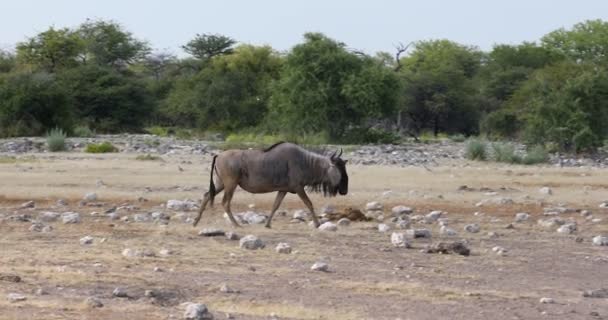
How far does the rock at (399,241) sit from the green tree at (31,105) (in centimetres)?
3636

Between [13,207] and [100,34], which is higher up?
[100,34]

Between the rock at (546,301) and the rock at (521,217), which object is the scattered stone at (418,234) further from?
the rock at (546,301)

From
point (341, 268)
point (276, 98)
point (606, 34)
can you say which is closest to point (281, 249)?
point (341, 268)

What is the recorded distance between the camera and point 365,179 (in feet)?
81.9

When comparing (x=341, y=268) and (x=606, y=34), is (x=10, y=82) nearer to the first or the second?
(x=341, y=268)

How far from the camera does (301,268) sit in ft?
38.4

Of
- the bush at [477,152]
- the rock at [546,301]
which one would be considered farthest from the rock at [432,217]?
the bush at [477,152]

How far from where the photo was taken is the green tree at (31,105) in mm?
48750

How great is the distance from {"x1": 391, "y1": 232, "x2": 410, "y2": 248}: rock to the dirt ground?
0.12 meters

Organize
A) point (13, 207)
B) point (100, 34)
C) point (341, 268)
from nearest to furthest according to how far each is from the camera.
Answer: point (341, 268) → point (13, 207) → point (100, 34)

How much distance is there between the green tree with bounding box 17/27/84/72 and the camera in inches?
2822

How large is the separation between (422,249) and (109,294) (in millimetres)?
4816

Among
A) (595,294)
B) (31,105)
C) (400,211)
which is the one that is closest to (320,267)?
(595,294)

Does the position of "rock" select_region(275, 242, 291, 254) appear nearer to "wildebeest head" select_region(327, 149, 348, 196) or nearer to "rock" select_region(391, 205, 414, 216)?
"wildebeest head" select_region(327, 149, 348, 196)
